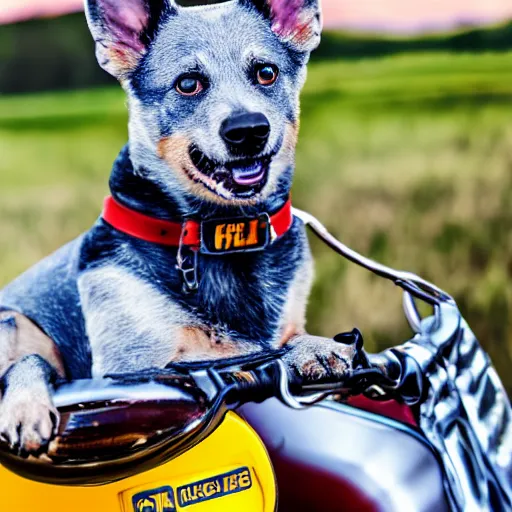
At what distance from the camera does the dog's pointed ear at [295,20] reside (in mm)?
1675

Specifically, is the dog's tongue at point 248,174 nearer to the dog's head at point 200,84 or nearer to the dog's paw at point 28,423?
the dog's head at point 200,84

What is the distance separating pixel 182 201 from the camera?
1.69m

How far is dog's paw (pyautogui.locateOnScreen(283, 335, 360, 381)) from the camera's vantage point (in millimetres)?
1666

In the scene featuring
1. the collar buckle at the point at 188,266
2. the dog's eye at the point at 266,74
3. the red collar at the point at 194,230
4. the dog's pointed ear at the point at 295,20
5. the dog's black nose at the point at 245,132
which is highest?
the dog's pointed ear at the point at 295,20

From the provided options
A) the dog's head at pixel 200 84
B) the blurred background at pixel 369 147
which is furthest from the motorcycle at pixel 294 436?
the dog's head at pixel 200 84

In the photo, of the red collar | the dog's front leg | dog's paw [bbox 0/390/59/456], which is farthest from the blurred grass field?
dog's paw [bbox 0/390/59/456]

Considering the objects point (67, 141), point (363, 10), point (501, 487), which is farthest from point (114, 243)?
point (501, 487)

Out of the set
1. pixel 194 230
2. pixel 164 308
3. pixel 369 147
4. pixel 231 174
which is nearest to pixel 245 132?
pixel 231 174

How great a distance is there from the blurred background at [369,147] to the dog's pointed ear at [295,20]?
0.51 ft

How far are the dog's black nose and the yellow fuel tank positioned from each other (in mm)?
481

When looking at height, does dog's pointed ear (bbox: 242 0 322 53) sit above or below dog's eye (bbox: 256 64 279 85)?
above

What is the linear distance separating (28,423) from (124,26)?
0.71 metres

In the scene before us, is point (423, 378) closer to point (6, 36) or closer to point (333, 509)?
point (333, 509)

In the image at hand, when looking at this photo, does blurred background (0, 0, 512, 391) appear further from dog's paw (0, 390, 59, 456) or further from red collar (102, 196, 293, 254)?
dog's paw (0, 390, 59, 456)
